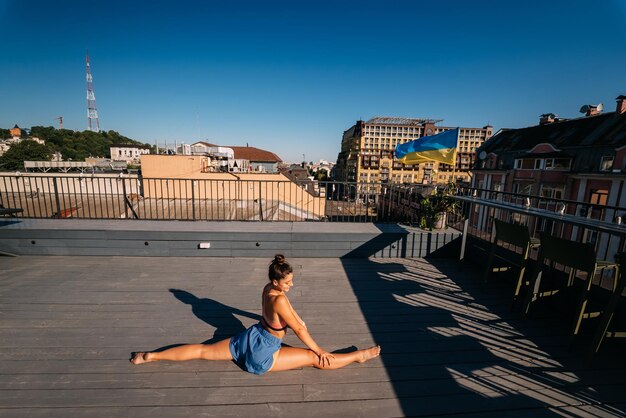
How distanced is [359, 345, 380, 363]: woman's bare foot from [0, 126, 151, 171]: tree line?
281ft

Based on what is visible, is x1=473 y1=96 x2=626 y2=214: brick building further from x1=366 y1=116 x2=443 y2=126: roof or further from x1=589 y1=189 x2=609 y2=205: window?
x1=366 y1=116 x2=443 y2=126: roof

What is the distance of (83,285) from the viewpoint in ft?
13.1

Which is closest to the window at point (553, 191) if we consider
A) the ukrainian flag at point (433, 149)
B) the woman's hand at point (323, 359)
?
the ukrainian flag at point (433, 149)

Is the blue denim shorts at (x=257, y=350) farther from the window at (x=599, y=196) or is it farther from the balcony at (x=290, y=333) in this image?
the window at (x=599, y=196)

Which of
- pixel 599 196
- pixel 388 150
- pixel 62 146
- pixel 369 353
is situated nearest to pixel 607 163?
pixel 599 196

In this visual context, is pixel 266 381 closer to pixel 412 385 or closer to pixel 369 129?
pixel 412 385

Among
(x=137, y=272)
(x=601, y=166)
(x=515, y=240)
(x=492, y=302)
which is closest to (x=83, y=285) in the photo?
(x=137, y=272)

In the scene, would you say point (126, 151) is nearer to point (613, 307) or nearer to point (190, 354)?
point (190, 354)

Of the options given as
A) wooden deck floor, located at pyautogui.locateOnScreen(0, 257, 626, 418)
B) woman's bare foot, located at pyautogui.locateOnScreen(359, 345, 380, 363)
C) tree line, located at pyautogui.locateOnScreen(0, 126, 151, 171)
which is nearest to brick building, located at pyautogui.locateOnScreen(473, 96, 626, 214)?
wooden deck floor, located at pyautogui.locateOnScreen(0, 257, 626, 418)

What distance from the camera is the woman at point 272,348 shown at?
224 centimetres

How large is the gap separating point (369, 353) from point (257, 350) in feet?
3.46

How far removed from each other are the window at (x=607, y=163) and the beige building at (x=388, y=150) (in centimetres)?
5913

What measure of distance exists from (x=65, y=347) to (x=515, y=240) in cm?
546

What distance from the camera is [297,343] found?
9.25 feet
